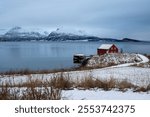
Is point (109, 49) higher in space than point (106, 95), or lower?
lower

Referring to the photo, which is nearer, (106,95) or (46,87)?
(46,87)

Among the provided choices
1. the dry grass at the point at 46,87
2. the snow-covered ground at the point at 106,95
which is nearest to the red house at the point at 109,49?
the dry grass at the point at 46,87

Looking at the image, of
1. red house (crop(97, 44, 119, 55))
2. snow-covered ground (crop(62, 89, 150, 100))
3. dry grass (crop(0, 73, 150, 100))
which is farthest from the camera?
red house (crop(97, 44, 119, 55))

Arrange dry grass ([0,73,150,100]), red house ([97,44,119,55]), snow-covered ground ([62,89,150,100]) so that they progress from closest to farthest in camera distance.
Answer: dry grass ([0,73,150,100])
snow-covered ground ([62,89,150,100])
red house ([97,44,119,55])

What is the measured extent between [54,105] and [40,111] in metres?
0.41

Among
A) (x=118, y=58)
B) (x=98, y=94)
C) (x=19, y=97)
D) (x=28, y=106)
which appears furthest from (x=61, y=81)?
(x=118, y=58)

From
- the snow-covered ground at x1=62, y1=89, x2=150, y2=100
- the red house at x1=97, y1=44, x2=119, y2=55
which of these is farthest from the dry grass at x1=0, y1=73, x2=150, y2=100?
the red house at x1=97, y1=44, x2=119, y2=55

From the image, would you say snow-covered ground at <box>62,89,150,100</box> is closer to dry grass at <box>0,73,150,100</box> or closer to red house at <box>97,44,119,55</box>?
dry grass at <box>0,73,150,100</box>

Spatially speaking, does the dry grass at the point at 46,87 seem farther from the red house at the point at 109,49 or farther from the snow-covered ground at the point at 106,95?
the red house at the point at 109,49

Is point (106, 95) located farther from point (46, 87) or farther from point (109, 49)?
point (109, 49)

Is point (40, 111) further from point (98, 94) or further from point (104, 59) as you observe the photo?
point (104, 59)

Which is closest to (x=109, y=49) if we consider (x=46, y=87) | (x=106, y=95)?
(x=106, y=95)

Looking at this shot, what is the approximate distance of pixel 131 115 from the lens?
5129mm

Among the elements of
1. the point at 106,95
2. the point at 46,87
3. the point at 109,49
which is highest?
the point at 46,87
